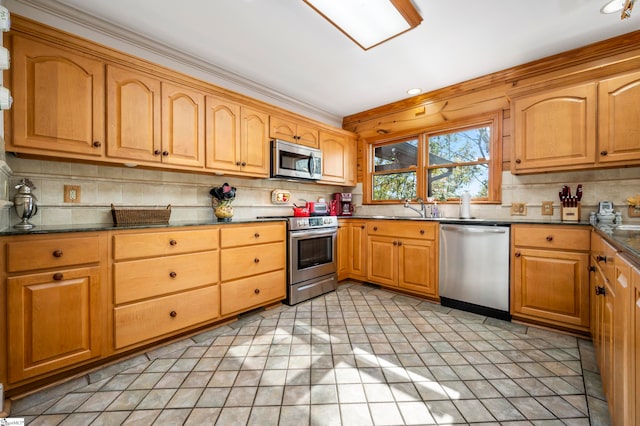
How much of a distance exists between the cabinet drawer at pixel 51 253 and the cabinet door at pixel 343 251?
2565 millimetres

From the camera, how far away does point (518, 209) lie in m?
2.82

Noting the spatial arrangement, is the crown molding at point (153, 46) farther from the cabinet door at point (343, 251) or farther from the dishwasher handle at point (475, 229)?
the dishwasher handle at point (475, 229)

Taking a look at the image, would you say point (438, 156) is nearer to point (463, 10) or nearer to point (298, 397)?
point (463, 10)

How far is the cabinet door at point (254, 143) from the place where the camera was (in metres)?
2.75

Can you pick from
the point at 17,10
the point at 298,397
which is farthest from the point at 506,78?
the point at 17,10

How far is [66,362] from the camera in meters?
1.59

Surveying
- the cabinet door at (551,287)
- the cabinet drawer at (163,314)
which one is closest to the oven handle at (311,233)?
the cabinet drawer at (163,314)

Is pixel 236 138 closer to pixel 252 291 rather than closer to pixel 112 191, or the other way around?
pixel 112 191

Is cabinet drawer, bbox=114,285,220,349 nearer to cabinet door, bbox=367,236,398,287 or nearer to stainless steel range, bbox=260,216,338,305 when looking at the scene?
stainless steel range, bbox=260,216,338,305


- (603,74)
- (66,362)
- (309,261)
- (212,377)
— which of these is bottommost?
(212,377)

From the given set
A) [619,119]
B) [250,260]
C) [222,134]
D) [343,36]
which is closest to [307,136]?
[222,134]

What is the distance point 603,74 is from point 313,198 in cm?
315

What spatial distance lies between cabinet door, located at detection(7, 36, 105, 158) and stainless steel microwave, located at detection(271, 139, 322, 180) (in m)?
1.51

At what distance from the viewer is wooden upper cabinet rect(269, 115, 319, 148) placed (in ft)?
9.96
